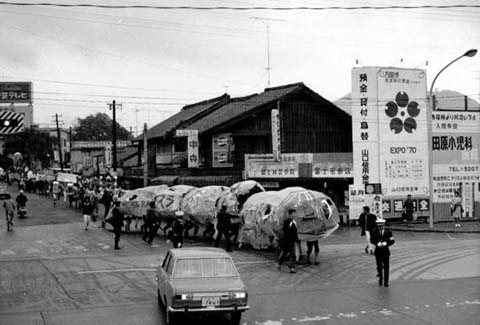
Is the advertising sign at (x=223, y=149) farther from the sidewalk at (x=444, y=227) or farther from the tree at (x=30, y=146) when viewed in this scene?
the tree at (x=30, y=146)

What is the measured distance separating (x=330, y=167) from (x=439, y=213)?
6608 millimetres

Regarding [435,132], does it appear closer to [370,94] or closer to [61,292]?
[370,94]

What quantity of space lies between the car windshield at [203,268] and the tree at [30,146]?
256 ft

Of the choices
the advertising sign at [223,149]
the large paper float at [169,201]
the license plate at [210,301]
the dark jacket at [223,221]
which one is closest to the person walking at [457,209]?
the large paper float at [169,201]

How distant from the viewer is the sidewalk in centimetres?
3017

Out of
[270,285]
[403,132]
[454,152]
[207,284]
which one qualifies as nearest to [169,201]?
[270,285]

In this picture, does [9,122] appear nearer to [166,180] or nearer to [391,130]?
[391,130]

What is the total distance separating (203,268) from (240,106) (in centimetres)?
3364

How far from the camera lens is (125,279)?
1664 cm

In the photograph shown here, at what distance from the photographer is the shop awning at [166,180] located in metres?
42.4

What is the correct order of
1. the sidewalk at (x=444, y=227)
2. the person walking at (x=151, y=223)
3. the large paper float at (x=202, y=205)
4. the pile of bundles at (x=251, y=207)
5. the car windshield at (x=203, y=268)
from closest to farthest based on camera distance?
the car windshield at (x=203, y=268) < the pile of bundles at (x=251, y=207) < the large paper float at (x=202, y=205) < the person walking at (x=151, y=223) < the sidewalk at (x=444, y=227)

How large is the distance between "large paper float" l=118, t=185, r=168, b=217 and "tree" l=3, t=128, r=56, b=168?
2412 inches

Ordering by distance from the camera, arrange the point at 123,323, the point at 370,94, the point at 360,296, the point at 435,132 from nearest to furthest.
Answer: the point at 123,323 < the point at 360,296 < the point at 370,94 < the point at 435,132

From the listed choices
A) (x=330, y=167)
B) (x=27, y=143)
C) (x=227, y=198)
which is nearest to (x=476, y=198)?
(x=330, y=167)
